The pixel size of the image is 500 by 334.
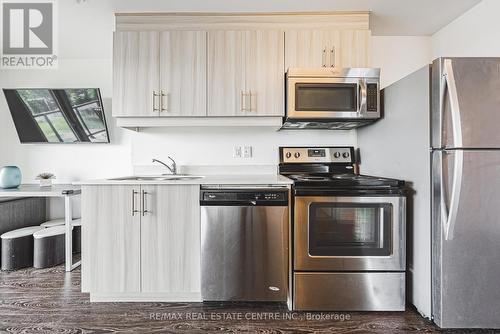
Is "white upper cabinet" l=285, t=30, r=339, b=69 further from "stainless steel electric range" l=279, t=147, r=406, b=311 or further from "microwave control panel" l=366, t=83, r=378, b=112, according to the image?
"stainless steel electric range" l=279, t=147, r=406, b=311

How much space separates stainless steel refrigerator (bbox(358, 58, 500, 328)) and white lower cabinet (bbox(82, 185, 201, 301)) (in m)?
1.50

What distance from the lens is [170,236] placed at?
1965 millimetres

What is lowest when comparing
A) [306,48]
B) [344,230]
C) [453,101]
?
[344,230]

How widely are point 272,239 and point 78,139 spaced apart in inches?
104

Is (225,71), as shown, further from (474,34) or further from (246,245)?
(474,34)

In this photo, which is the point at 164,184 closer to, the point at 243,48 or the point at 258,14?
the point at 243,48

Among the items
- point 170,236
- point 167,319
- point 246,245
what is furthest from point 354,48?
point 167,319

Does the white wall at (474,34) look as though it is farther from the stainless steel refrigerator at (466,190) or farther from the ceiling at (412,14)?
the stainless steel refrigerator at (466,190)

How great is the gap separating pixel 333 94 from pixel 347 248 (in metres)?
1.17

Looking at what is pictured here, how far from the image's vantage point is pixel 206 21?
7.71 feet

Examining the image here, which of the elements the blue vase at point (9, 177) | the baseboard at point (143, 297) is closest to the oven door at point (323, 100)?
the baseboard at point (143, 297)

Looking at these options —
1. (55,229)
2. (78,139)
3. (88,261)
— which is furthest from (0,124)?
(88,261)

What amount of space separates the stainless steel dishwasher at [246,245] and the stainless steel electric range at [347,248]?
10 cm

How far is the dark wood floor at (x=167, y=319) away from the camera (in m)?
1.74
